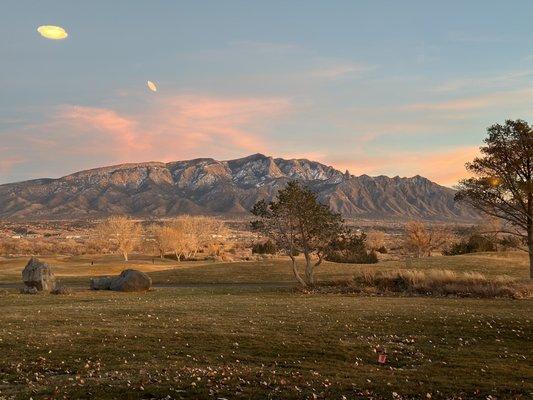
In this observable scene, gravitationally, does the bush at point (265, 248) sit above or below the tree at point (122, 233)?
below

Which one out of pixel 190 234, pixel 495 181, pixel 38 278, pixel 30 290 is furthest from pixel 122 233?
pixel 495 181

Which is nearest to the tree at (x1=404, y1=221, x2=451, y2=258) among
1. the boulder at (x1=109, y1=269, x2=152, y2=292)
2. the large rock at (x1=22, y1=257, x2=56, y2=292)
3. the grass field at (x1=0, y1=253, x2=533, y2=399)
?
the boulder at (x1=109, y1=269, x2=152, y2=292)

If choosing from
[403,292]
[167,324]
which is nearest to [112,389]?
[167,324]

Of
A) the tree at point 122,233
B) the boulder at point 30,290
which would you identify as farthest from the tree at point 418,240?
the boulder at point 30,290

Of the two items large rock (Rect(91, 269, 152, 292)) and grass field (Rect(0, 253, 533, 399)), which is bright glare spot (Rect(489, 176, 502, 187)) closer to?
grass field (Rect(0, 253, 533, 399))

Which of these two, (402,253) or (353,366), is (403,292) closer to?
(353,366)

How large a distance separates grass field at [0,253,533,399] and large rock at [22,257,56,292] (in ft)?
43.1

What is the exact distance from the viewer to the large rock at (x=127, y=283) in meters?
40.0

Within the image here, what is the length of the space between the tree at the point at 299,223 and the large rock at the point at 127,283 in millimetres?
9925

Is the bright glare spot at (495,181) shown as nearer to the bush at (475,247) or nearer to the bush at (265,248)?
the bush at (475,247)

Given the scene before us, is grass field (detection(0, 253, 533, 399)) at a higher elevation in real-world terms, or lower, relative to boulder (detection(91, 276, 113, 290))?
higher

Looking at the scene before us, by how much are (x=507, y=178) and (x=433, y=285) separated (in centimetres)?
945

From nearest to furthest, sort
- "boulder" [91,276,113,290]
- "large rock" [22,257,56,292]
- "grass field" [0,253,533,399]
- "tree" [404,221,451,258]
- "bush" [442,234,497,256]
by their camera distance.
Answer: "grass field" [0,253,533,399]
"large rock" [22,257,56,292]
"boulder" [91,276,113,290]
"bush" [442,234,497,256]
"tree" [404,221,451,258]

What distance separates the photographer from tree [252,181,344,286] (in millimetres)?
41188
